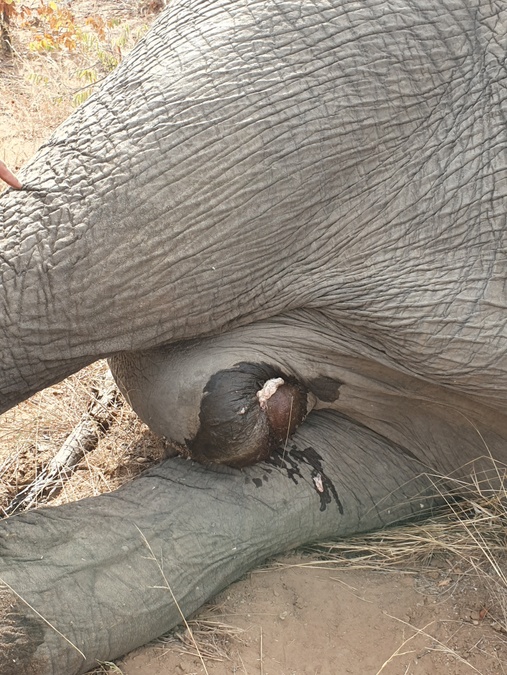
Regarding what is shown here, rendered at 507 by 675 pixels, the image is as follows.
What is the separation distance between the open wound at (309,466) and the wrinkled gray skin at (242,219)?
30 centimetres

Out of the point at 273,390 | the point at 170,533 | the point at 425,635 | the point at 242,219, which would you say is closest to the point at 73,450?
the point at 170,533

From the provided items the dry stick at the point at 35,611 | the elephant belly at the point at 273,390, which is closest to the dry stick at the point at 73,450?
the elephant belly at the point at 273,390

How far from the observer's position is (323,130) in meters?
2.53

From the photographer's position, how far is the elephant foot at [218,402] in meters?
2.71

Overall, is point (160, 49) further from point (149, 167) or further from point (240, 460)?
point (240, 460)

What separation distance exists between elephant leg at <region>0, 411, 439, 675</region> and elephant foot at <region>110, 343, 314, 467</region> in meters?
0.11

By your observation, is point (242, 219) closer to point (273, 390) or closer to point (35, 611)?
point (273, 390)

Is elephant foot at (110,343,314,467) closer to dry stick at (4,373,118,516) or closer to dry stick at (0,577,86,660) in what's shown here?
dry stick at (4,373,118,516)

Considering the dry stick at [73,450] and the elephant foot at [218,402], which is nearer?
the elephant foot at [218,402]

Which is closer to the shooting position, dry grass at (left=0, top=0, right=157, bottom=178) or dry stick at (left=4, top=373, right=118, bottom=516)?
dry stick at (left=4, top=373, right=118, bottom=516)

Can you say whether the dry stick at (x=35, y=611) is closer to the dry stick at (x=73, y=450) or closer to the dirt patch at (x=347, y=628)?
the dirt patch at (x=347, y=628)

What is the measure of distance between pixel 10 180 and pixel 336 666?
4.96 feet

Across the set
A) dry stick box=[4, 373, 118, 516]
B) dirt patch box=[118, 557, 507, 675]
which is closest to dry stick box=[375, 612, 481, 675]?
dirt patch box=[118, 557, 507, 675]

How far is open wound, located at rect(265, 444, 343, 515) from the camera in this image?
9.52 feet
